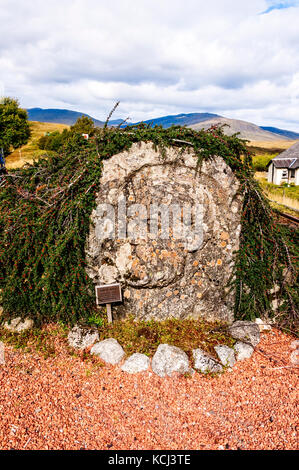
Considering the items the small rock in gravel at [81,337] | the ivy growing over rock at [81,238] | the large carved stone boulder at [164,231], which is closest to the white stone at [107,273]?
the large carved stone boulder at [164,231]

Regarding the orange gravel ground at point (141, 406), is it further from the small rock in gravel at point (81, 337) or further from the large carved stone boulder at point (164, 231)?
the large carved stone boulder at point (164, 231)

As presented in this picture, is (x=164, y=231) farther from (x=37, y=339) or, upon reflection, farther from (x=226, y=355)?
(x=37, y=339)

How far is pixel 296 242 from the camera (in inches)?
232

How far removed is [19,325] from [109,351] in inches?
71.4

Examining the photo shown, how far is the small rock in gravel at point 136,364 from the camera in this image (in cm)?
414

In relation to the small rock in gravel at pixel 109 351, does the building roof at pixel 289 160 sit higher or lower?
higher

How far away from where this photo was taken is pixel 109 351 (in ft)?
14.4

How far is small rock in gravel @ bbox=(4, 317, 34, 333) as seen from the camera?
4.96 meters

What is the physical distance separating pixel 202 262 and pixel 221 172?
1670mm

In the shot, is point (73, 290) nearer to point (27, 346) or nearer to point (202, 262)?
point (27, 346)

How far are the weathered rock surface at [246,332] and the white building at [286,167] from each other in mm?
34959

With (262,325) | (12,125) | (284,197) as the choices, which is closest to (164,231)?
(262,325)

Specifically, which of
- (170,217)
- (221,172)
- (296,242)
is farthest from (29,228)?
(296,242)

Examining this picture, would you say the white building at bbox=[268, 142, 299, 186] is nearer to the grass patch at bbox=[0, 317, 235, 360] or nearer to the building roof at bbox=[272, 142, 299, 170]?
the building roof at bbox=[272, 142, 299, 170]
